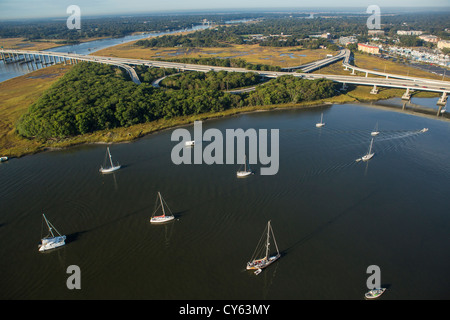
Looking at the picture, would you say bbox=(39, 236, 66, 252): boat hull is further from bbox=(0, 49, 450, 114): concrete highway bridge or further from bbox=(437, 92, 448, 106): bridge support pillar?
bbox=(437, 92, 448, 106): bridge support pillar

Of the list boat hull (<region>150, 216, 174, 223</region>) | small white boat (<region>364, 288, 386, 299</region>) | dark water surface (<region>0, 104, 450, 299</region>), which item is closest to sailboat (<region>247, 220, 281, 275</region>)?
dark water surface (<region>0, 104, 450, 299</region>)

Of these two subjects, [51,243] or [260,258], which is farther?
[51,243]

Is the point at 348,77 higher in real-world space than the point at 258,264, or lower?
higher

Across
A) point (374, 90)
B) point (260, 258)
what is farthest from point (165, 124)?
point (374, 90)

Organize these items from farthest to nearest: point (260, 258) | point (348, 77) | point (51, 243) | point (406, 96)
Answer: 1. point (348, 77)
2. point (406, 96)
3. point (51, 243)
4. point (260, 258)

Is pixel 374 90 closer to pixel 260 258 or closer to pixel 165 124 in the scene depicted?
pixel 165 124

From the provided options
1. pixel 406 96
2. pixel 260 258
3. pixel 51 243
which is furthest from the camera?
pixel 406 96
